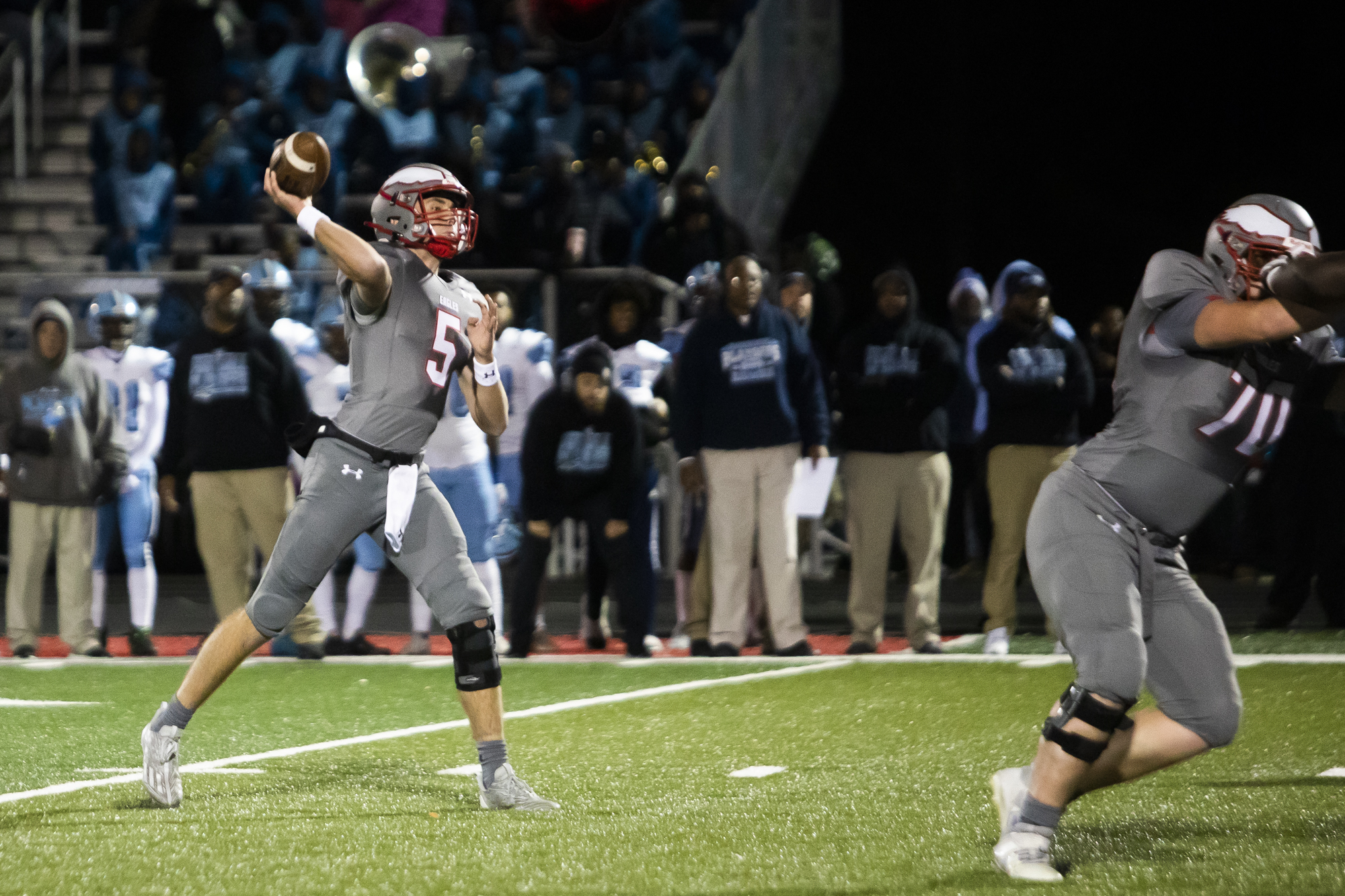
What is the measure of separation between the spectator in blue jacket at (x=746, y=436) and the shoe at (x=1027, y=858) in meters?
5.52

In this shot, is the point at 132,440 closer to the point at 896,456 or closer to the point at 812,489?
the point at 812,489

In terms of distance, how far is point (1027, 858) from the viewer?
4.94m

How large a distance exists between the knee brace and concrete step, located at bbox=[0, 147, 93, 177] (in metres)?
14.8

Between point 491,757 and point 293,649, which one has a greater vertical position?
point 491,757

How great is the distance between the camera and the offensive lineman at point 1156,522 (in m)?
4.91

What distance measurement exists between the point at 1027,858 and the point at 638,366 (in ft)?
22.6

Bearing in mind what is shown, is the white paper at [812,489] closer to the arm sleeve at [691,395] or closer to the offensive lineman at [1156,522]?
the arm sleeve at [691,395]

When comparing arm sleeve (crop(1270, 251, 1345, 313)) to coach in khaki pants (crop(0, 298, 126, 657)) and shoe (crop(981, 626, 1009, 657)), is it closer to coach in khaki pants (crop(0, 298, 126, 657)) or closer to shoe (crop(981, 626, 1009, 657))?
shoe (crop(981, 626, 1009, 657))

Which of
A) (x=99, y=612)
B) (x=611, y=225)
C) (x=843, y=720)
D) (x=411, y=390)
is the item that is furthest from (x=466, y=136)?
(x=411, y=390)

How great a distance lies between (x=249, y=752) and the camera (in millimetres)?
7375

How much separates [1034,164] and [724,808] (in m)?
12.3

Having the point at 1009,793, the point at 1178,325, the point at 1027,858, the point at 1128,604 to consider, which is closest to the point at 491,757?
the point at 1009,793

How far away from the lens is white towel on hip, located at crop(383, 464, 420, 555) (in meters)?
5.97

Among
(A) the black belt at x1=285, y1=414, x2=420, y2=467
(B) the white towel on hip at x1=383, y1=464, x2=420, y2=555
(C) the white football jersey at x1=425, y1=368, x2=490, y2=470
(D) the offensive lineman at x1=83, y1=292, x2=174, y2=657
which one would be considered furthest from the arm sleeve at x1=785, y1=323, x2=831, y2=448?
(B) the white towel on hip at x1=383, y1=464, x2=420, y2=555
